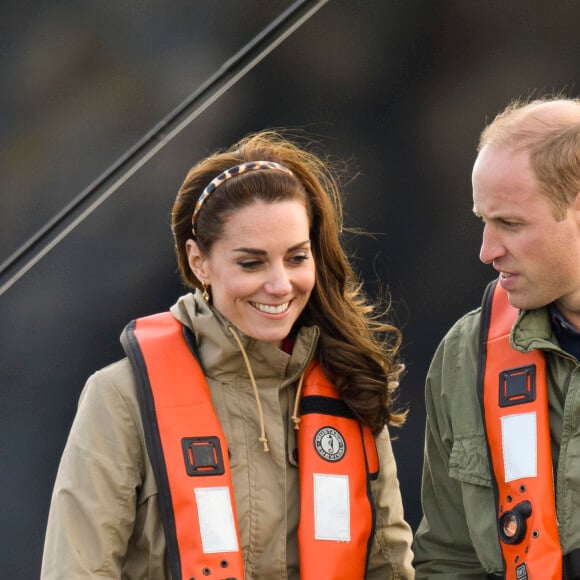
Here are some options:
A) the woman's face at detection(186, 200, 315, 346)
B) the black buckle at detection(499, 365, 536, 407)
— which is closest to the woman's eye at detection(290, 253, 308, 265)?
the woman's face at detection(186, 200, 315, 346)

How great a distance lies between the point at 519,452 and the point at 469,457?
159 millimetres

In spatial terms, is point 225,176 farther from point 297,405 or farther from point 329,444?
point 329,444

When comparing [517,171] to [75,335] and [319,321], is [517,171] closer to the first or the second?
[319,321]

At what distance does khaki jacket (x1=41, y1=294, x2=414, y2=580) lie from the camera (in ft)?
8.73

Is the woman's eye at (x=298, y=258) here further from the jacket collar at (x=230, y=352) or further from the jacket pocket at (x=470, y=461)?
the jacket pocket at (x=470, y=461)

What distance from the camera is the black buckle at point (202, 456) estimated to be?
108 inches

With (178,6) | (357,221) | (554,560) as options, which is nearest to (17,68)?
(178,6)

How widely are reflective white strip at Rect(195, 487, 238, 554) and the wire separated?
1.43 m

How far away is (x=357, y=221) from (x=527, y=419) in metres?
1.40

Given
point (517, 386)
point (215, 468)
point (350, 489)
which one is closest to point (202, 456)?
point (215, 468)

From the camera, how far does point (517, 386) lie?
2.76m

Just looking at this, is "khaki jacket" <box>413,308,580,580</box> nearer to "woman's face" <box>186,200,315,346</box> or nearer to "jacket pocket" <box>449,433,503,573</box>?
"jacket pocket" <box>449,433,503,573</box>

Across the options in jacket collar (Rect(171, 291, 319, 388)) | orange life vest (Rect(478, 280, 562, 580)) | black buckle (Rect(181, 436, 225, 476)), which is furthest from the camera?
jacket collar (Rect(171, 291, 319, 388))

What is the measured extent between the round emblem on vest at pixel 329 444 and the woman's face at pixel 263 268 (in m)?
0.25
